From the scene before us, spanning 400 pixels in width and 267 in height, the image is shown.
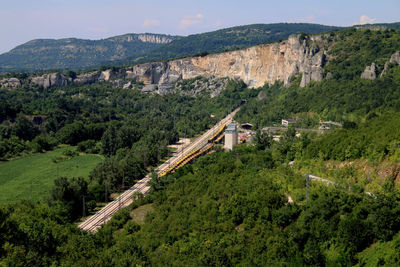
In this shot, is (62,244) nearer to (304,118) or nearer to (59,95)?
(304,118)

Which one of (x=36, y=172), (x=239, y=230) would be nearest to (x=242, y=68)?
(x=36, y=172)

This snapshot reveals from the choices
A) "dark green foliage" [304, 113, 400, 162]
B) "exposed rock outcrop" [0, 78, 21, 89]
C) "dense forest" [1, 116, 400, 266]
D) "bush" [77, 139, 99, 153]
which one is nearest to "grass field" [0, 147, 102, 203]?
"bush" [77, 139, 99, 153]

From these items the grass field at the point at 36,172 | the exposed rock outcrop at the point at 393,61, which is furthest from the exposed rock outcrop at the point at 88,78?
the exposed rock outcrop at the point at 393,61

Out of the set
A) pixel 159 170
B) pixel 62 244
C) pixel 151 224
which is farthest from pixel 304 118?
pixel 62 244

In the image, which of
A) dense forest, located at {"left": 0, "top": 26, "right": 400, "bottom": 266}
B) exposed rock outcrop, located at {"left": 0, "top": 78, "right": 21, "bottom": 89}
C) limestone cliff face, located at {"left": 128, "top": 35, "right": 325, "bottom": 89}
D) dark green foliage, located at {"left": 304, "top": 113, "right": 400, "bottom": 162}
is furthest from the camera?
exposed rock outcrop, located at {"left": 0, "top": 78, "right": 21, "bottom": 89}

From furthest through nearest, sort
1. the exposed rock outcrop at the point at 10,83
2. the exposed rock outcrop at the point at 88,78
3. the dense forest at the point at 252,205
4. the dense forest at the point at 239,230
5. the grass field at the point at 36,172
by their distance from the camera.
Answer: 1. the exposed rock outcrop at the point at 88,78
2. the exposed rock outcrop at the point at 10,83
3. the grass field at the point at 36,172
4. the dense forest at the point at 252,205
5. the dense forest at the point at 239,230

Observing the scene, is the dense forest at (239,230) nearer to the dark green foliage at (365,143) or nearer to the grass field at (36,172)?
the dark green foliage at (365,143)

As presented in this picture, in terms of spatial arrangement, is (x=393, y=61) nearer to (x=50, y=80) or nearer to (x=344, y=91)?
(x=344, y=91)

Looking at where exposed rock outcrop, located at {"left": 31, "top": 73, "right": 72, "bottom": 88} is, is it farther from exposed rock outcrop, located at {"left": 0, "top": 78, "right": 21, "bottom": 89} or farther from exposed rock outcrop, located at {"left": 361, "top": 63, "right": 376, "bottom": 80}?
exposed rock outcrop, located at {"left": 361, "top": 63, "right": 376, "bottom": 80}
